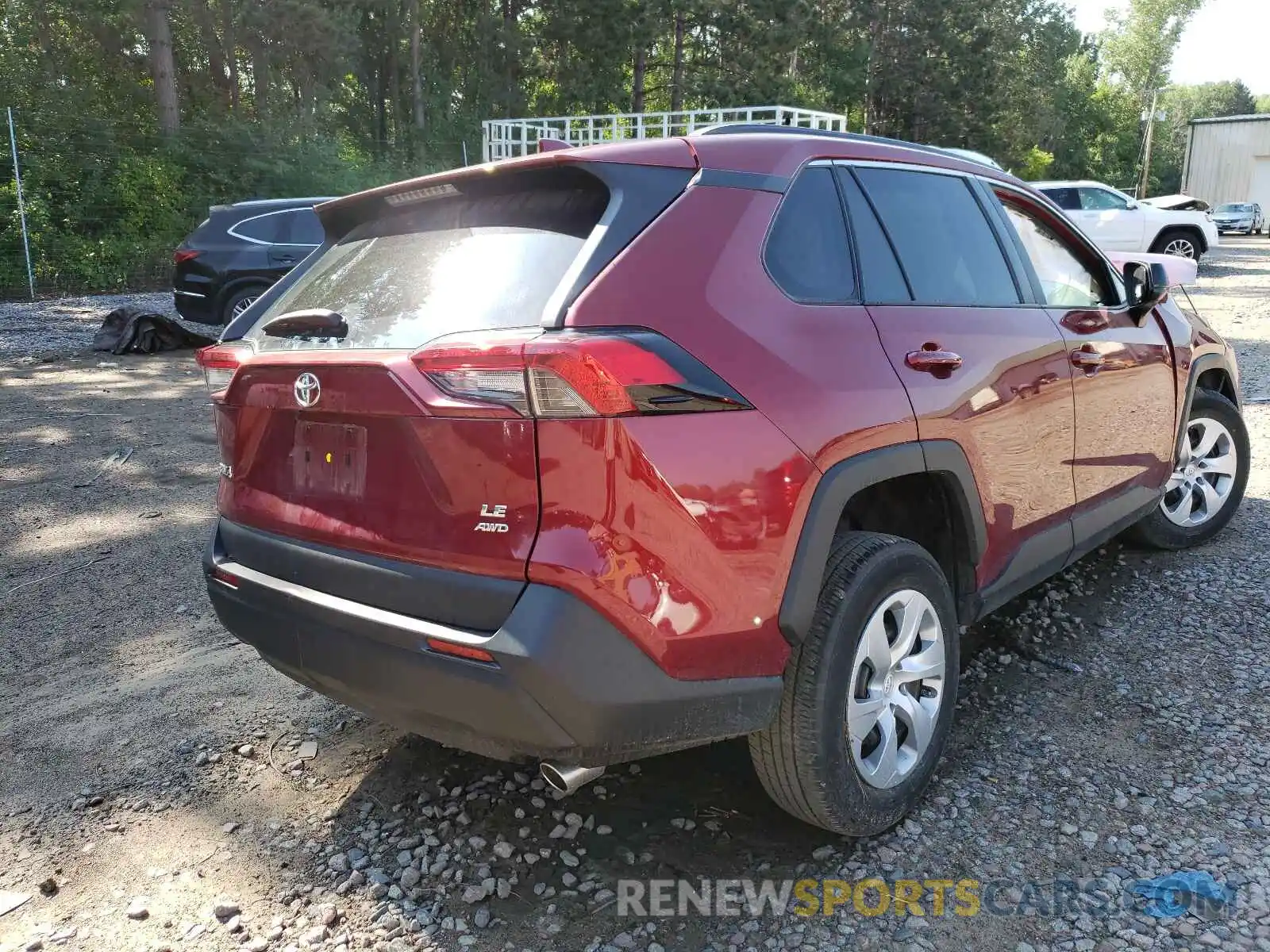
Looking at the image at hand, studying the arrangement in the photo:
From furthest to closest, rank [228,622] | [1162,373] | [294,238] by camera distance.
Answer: [294,238], [1162,373], [228,622]

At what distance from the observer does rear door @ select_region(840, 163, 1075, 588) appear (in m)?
2.63

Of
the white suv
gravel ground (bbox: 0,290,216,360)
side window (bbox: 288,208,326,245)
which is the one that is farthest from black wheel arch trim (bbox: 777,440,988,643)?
the white suv

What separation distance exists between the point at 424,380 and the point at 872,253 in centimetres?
136

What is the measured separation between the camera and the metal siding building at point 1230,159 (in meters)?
40.9

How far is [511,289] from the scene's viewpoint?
215cm

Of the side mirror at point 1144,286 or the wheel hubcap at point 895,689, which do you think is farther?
the side mirror at point 1144,286

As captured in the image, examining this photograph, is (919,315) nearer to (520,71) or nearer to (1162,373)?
(1162,373)

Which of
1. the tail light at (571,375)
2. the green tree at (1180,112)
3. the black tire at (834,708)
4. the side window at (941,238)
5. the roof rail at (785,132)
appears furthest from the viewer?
the green tree at (1180,112)

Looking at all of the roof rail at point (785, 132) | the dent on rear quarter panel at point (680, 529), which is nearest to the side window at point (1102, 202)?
the roof rail at point (785, 132)

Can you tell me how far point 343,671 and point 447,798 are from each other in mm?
748

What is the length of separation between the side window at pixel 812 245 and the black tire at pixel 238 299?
31.4ft

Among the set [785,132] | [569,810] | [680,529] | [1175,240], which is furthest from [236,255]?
[1175,240]

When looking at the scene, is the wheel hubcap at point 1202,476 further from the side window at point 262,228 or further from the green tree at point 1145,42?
the green tree at point 1145,42

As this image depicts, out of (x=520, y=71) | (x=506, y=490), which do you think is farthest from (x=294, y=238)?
(x=520, y=71)
